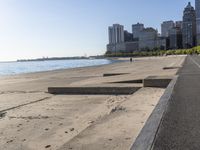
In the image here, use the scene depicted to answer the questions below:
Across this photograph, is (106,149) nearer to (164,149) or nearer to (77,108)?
(164,149)

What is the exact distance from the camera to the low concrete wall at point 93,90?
15.4 metres

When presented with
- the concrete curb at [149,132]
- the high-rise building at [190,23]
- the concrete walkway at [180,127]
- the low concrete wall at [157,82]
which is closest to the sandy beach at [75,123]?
the concrete curb at [149,132]

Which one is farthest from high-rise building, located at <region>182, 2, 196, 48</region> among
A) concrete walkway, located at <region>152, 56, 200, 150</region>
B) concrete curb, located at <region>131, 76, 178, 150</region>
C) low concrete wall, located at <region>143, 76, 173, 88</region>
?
concrete curb, located at <region>131, 76, 178, 150</region>

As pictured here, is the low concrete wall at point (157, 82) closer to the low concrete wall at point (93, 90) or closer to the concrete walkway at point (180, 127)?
the low concrete wall at point (93, 90)

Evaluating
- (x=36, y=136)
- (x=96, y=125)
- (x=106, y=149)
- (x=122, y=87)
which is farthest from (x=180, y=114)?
(x=122, y=87)

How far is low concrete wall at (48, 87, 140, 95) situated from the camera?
15359 millimetres

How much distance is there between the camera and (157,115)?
7195 mm

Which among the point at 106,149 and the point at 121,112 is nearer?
the point at 106,149

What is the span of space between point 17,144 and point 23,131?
132 cm

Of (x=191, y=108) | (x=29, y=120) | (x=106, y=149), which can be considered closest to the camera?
(x=106, y=149)

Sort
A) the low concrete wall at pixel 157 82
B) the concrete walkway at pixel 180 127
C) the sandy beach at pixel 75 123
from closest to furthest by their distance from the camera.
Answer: the concrete walkway at pixel 180 127, the sandy beach at pixel 75 123, the low concrete wall at pixel 157 82

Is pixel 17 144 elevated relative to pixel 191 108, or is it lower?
lower

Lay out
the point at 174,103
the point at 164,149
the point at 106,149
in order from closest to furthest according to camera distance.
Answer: the point at 164,149 < the point at 106,149 < the point at 174,103

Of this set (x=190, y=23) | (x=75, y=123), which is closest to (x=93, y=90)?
(x=75, y=123)
